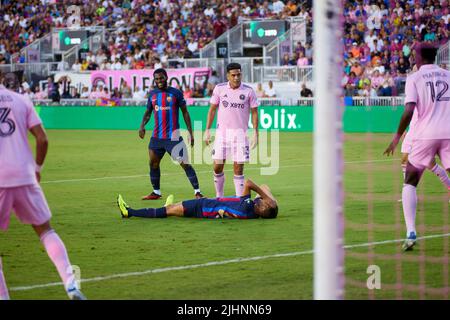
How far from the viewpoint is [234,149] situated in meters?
13.0

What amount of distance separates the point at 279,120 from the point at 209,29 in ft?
30.1

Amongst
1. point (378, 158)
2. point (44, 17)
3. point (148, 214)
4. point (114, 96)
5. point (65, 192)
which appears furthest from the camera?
point (44, 17)

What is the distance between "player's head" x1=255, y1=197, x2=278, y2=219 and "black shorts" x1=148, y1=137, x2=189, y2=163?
9.62 ft

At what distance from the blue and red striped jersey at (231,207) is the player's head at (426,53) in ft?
10.6

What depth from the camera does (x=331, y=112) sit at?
517 cm

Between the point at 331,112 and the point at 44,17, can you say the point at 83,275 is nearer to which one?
the point at 331,112

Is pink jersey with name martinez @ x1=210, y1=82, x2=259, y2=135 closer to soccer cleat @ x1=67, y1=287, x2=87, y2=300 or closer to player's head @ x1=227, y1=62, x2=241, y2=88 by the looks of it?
player's head @ x1=227, y1=62, x2=241, y2=88

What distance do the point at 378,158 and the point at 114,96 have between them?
15.9 metres

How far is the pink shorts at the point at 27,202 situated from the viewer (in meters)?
6.75


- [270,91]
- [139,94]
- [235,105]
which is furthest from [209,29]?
[235,105]

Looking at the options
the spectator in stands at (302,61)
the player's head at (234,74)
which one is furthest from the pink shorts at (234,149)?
the spectator in stands at (302,61)

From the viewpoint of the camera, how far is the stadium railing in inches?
1072

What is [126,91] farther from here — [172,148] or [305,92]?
[172,148]
